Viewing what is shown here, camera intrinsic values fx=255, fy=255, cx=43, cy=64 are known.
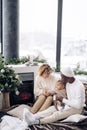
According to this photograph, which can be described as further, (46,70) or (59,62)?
(59,62)

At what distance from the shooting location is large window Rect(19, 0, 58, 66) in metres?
5.14

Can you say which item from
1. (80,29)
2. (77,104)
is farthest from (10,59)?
(77,104)

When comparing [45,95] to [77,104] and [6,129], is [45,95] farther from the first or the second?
[6,129]

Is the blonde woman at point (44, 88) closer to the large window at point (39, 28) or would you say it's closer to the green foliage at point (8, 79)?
the green foliage at point (8, 79)

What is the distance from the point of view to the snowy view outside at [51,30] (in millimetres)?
4996

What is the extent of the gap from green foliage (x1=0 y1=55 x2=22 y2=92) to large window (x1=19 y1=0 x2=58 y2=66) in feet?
3.13

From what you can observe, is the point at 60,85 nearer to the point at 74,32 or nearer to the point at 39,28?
the point at 74,32

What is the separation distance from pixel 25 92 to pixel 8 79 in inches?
23.0

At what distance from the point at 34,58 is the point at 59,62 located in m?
0.58

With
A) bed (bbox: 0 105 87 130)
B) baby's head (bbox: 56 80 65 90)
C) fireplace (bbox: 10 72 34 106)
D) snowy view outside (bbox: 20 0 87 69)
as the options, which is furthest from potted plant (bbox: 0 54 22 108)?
bed (bbox: 0 105 87 130)

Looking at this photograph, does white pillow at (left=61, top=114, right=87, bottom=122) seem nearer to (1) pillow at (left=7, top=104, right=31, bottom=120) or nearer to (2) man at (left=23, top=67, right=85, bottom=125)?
(2) man at (left=23, top=67, right=85, bottom=125)

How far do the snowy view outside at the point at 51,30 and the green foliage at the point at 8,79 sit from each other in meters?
0.91

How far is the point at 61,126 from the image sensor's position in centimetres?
342

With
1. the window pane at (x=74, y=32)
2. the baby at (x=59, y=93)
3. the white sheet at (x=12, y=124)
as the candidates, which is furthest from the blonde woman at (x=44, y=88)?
the window pane at (x=74, y=32)
